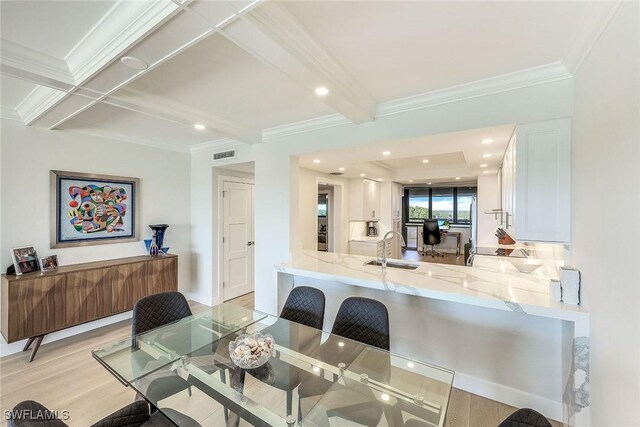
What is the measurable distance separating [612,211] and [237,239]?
4514mm

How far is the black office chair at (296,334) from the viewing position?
1.62m

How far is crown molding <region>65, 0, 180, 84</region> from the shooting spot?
1.33 meters

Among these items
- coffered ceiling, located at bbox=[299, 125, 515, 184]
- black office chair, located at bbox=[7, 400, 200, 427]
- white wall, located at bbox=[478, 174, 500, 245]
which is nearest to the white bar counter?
coffered ceiling, located at bbox=[299, 125, 515, 184]

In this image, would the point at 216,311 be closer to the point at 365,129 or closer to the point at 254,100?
the point at 254,100

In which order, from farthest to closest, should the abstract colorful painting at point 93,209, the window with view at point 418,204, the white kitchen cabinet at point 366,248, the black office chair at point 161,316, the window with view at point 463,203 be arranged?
the window with view at point 418,204
the window with view at point 463,203
the white kitchen cabinet at point 366,248
the abstract colorful painting at point 93,209
the black office chair at point 161,316

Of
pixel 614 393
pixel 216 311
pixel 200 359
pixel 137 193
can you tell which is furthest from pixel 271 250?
pixel 614 393

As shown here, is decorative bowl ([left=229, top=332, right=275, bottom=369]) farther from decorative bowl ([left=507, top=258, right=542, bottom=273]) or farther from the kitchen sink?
decorative bowl ([left=507, top=258, right=542, bottom=273])

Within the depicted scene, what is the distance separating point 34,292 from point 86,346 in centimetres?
82

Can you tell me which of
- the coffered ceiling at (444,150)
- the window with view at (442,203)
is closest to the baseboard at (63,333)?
the coffered ceiling at (444,150)

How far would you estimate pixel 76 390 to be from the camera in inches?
92.2

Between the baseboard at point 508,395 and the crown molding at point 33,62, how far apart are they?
387cm

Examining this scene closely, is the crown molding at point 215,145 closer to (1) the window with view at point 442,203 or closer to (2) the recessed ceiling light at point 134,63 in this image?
(2) the recessed ceiling light at point 134,63

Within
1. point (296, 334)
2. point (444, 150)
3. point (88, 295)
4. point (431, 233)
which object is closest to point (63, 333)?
point (88, 295)

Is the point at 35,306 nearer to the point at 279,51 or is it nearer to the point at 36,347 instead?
the point at 36,347
